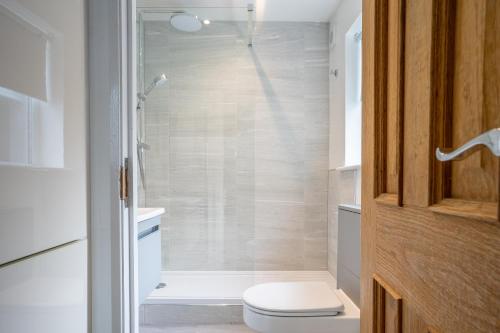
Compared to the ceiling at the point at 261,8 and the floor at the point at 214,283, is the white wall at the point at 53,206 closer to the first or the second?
the floor at the point at 214,283

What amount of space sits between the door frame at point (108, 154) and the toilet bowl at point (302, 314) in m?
0.64

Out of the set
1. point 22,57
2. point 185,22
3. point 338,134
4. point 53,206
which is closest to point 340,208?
point 338,134

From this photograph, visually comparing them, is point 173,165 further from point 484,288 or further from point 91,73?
point 484,288

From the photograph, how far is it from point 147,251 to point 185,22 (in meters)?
1.76

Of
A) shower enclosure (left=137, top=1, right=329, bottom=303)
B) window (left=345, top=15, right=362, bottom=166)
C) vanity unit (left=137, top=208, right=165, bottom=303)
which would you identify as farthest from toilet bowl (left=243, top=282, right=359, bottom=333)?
shower enclosure (left=137, top=1, right=329, bottom=303)

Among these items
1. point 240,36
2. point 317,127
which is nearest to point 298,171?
point 317,127

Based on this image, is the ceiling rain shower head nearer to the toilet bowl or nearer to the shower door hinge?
the shower door hinge

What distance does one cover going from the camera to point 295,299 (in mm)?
1319

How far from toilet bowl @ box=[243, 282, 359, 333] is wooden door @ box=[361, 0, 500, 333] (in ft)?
1.92

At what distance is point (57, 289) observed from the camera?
59 cm

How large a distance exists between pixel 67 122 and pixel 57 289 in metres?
0.35

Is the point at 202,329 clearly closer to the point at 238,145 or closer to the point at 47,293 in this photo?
the point at 238,145

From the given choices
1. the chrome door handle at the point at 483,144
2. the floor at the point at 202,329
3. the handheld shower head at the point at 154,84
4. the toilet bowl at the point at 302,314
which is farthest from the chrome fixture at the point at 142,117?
the chrome door handle at the point at 483,144

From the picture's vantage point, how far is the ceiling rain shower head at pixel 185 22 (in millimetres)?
2215
